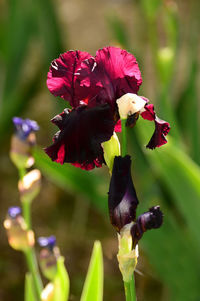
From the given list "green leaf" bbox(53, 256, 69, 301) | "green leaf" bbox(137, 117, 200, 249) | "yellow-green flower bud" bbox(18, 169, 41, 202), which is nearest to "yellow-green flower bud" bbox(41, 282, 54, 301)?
"green leaf" bbox(53, 256, 69, 301)

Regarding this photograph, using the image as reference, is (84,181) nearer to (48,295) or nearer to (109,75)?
(48,295)

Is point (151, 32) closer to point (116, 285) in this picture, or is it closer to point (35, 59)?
point (116, 285)

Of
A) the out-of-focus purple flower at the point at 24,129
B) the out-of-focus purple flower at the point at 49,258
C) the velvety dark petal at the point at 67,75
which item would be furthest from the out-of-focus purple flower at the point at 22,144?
the velvety dark petal at the point at 67,75

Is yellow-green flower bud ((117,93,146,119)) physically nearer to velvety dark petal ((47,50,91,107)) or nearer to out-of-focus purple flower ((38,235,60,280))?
velvety dark petal ((47,50,91,107))

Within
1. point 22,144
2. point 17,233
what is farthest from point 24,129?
point 17,233

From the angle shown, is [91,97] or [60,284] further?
[60,284]

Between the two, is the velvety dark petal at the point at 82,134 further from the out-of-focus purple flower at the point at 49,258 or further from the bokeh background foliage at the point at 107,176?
the bokeh background foliage at the point at 107,176
